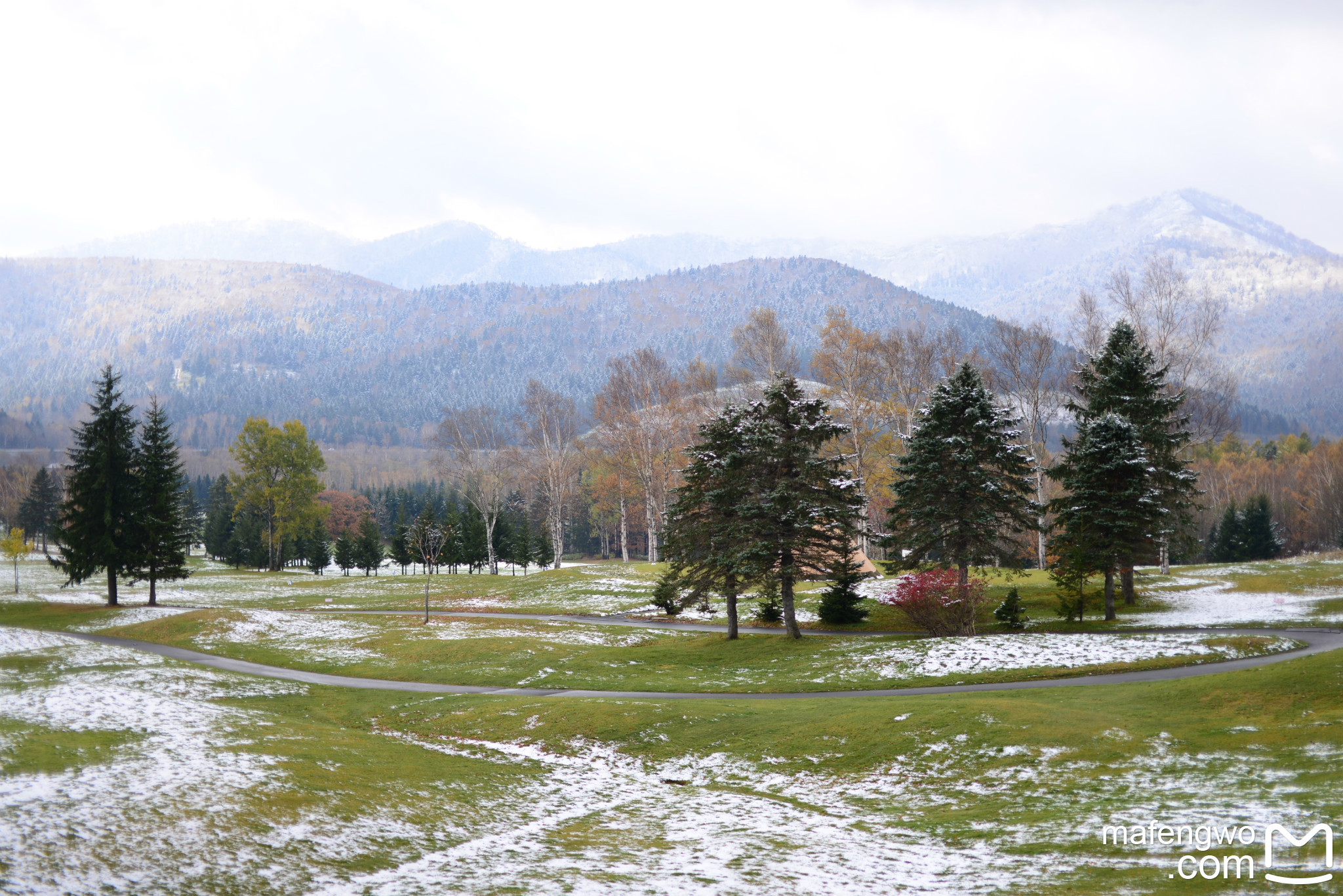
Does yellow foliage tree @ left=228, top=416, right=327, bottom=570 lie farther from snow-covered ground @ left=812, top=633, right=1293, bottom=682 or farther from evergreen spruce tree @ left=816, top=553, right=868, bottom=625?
snow-covered ground @ left=812, top=633, right=1293, bottom=682

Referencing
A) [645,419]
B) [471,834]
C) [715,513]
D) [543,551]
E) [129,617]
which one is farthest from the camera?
[543,551]

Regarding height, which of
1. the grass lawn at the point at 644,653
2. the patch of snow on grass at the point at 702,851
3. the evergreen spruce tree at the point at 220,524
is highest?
the evergreen spruce tree at the point at 220,524

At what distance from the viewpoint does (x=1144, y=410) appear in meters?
37.8

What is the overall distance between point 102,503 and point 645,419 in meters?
38.2

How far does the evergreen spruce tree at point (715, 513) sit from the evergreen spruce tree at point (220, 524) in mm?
88230

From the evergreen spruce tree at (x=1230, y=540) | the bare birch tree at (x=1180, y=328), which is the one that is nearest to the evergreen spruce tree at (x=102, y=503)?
the bare birch tree at (x=1180, y=328)

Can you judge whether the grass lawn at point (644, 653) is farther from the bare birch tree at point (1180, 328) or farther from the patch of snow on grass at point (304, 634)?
the bare birch tree at point (1180, 328)

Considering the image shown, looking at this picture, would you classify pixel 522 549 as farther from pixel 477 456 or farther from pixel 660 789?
pixel 660 789

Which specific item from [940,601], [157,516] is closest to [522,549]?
[157,516]

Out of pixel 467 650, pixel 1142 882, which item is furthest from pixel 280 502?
pixel 1142 882

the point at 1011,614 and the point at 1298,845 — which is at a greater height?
the point at 1298,845

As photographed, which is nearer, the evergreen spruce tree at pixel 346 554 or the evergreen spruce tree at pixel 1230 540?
the evergreen spruce tree at pixel 1230 540

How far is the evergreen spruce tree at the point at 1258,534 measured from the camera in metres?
72.9

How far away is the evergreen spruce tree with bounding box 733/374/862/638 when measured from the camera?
3422cm
